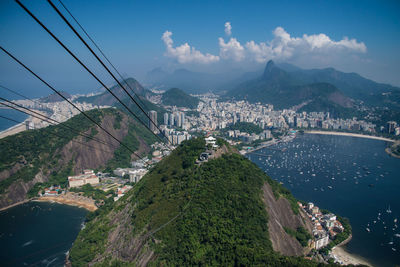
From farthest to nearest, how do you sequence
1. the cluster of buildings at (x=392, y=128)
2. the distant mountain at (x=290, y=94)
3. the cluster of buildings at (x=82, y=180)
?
the distant mountain at (x=290, y=94) → the cluster of buildings at (x=392, y=128) → the cluster of buildings at (x=82, y=180)

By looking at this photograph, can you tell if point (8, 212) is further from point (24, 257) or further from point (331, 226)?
point (331, 226)

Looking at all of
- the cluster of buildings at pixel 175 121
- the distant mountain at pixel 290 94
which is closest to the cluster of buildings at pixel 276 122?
the cluster of buildings at pixel 175 121

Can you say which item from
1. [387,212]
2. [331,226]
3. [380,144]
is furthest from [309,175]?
[380,144]

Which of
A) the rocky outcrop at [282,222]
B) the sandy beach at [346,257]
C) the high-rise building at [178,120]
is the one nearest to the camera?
the rocky outcrop at [282,222]

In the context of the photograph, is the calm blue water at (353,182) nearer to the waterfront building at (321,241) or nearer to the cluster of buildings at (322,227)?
the cluster of buildings at (322,227)

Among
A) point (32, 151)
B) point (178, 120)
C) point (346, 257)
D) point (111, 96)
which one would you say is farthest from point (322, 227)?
point (111, 96)

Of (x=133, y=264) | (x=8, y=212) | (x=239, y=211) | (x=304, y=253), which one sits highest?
(x=239, y=211)
